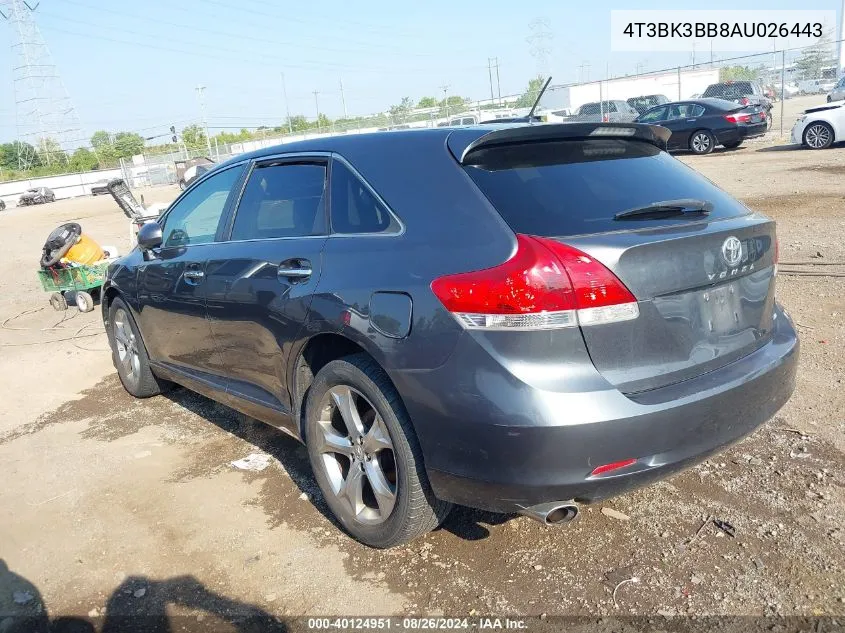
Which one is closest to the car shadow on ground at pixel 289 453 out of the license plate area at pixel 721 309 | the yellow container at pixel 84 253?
the license plate area at pixel 721 309

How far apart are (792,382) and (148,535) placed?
3.04 meters

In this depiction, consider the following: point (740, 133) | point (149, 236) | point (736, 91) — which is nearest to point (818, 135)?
point (740, 133)

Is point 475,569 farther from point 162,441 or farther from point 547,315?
point 162,441

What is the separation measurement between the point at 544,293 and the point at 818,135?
1809 cm

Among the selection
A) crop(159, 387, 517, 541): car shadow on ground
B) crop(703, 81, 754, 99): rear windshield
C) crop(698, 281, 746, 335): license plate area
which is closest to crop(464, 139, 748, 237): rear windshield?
crop(698, 281, 746, 335): license plate area

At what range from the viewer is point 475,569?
290cm

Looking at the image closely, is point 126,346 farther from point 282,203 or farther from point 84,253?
point 84,253

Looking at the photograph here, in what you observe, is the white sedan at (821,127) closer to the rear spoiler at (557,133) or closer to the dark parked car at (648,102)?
the dark parked car at (648,102)

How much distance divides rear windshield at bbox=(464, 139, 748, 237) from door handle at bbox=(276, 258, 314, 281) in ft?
2.88

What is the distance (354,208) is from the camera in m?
3.09

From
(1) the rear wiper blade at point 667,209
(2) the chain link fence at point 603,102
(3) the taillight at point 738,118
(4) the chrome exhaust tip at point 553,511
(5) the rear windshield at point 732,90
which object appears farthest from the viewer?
(2) the chain link fence at point 603,102

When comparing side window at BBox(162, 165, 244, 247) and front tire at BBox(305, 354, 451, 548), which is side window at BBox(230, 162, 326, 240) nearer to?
side window at BBox(162, 165, 244, 247)

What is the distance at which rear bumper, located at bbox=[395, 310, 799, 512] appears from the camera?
2328 millimetres

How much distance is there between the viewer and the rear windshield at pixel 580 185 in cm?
256
